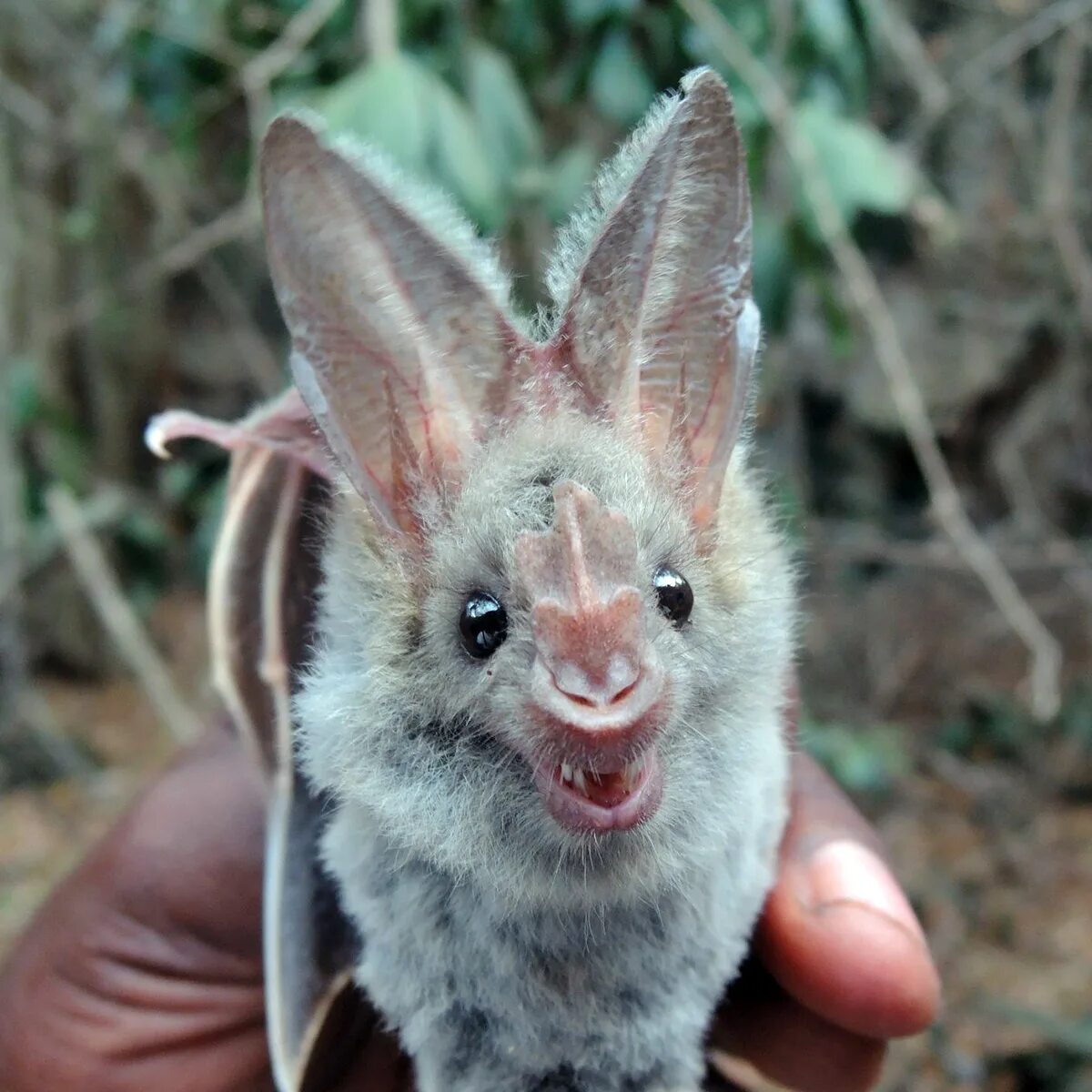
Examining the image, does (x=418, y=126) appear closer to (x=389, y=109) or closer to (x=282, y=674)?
(x=389, y=109)

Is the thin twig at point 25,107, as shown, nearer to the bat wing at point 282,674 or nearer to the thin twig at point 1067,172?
the bat wing at point 282,674

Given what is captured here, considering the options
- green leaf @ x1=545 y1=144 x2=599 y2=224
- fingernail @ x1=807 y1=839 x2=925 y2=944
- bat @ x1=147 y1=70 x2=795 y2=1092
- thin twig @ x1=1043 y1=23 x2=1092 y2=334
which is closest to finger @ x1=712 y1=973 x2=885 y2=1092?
fingernail @ x1=807 y1=839 x2=925 y2=944

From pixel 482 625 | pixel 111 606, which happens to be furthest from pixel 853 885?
pixel 111 606

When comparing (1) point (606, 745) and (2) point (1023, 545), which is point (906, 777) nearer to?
(2) point (1023, 545)

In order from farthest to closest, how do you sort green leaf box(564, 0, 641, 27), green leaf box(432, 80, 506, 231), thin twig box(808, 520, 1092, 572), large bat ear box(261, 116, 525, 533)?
thin twig box(808, 520, 1092, 572), green leaf box(564, 0, 641, 27), green leaf box(432, 80, 506, 231), large bat ear box(261, 116, 525, 533)

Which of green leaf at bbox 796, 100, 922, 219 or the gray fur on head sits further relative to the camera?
green leaf at bbox 796, 100, 922, 219

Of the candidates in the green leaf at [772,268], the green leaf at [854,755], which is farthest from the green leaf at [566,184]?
the green leaf at [854,755]

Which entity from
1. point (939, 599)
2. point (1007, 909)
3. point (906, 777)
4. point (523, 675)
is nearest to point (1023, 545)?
point (939, 599)

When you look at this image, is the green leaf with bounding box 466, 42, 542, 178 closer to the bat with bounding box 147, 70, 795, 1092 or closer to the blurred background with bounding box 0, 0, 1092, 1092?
the blurred background with bounding box 0, 0, 1092, 1092
